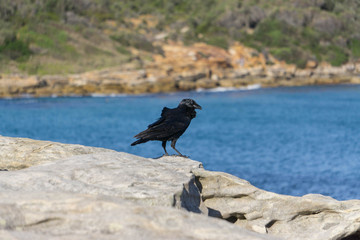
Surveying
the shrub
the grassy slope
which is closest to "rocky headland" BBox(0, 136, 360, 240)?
the grassy slope

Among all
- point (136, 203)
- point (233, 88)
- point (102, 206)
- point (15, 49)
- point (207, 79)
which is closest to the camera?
point (102, 206)

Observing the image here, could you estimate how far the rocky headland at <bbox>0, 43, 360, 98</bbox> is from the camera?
51781 millimetres

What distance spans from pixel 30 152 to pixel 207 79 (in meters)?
54.1

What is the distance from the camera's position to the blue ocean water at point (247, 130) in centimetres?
1897

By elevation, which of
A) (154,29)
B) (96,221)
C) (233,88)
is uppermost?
(96,221)

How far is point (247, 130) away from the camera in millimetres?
33875

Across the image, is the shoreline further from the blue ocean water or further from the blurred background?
the blue ocean water

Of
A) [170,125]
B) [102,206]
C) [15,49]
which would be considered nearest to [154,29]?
[15,49]

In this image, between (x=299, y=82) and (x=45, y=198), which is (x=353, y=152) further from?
(x=299, y=82)

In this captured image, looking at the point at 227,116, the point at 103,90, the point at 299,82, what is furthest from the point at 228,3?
the point at 227,116

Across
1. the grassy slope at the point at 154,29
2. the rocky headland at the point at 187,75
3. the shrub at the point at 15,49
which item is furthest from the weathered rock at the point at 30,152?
the shrub at the point at 15,49

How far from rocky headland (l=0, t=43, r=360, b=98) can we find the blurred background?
0.14 metres

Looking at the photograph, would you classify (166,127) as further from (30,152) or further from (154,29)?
(154,29)

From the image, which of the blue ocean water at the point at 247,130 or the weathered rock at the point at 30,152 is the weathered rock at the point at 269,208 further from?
the blue ocean water at the point at 247,130
